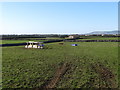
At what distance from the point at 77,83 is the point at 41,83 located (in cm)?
263

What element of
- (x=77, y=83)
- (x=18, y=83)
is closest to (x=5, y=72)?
(x=18, y=83)

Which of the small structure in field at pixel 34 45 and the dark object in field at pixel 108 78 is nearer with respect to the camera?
the dark object in field at pixel 108 78

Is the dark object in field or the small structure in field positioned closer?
the dark object in field

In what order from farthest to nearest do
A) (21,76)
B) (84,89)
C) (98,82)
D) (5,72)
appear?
(5,72) → (21,76) → (98,82) → (84,89)

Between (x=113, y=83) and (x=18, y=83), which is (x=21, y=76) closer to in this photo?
(x=18, y=83)

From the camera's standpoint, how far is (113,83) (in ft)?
33.3

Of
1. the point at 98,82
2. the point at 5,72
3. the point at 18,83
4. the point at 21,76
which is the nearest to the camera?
the point at 18,83

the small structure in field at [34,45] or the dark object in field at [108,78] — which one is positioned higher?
the small structure in field at [34,45]

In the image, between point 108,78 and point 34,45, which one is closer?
point 108,78

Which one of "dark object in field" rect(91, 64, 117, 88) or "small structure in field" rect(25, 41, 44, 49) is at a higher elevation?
"small structure in field" rect(25, 41, 44, 49)

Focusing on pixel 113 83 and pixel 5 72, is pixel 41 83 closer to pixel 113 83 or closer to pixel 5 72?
pixel 5 72

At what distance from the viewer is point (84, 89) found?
8891 mm

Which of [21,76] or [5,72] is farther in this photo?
[5,72]

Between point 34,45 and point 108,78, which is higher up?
point 34,45
